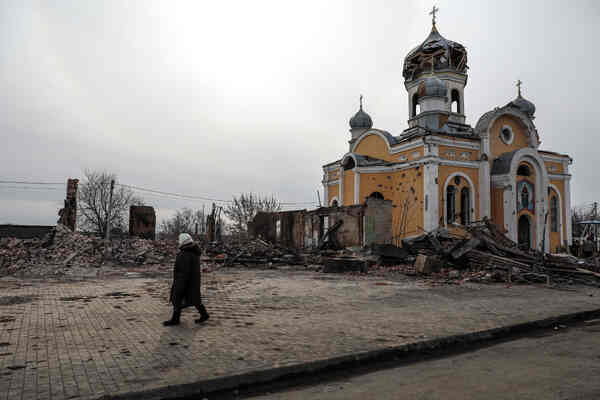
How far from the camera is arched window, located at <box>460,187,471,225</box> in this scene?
26.8 m

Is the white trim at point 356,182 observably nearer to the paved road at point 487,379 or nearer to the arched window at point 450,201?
the arched window at point 450,201

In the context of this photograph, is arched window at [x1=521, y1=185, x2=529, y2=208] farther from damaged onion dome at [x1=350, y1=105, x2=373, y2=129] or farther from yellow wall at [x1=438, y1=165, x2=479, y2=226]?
damaged onion dome at [x1=350, y1=105, x2=373, y2=129]

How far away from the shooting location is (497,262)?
14133mm

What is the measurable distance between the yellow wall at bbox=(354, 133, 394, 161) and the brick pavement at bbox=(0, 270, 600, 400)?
60.9 feet

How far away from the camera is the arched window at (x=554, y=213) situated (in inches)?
1198

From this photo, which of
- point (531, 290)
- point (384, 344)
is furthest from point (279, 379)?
point (531, 290)

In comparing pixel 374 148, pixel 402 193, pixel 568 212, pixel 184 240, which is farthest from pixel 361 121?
pixel 184 240

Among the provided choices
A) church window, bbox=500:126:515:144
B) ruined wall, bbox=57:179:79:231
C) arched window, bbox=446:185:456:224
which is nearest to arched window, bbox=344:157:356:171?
arched window, bbox=446:185:456:224

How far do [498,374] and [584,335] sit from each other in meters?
3.13

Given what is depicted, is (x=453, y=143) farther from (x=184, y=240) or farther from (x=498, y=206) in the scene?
(x=184, y=240)

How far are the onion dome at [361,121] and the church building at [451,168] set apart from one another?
3259 millimetres

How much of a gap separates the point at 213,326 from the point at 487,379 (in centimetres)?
378

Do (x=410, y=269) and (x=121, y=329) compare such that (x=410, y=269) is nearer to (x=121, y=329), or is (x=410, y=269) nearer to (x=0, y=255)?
(x=121, y=329)

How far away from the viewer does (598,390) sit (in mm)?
3795
